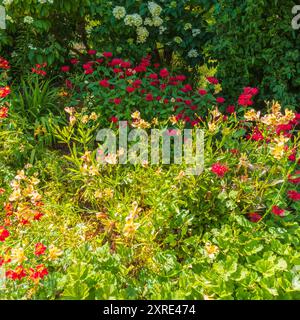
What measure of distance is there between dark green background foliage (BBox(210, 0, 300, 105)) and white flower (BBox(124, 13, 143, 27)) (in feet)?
2.85

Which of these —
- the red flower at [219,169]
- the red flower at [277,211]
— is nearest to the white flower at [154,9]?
the red flower at [219,169]

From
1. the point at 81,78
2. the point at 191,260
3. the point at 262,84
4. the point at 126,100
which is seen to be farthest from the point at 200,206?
the point at 81,78

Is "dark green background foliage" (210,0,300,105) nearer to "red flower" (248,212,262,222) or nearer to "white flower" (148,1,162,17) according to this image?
"white flower" (148,1,162,17)

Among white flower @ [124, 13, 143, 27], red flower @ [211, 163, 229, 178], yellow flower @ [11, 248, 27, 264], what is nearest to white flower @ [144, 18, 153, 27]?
white flower @ [124, 13, 143, 27]

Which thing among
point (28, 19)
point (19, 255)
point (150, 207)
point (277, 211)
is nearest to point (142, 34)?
point (28, 19)

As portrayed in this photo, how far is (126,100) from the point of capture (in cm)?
409

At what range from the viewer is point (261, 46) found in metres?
4.36

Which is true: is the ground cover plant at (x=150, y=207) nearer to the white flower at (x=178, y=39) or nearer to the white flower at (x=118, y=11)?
the white flower at (x=118, y=11)

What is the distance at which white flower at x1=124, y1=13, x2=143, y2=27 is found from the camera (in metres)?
4.94

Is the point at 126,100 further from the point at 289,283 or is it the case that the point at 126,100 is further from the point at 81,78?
the point at 289,283

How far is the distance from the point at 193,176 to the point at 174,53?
3072mm

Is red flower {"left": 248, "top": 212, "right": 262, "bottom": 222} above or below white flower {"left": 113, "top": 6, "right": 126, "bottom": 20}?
below

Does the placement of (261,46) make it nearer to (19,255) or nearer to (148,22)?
(148,22)

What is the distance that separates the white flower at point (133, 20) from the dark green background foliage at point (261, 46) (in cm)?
87
